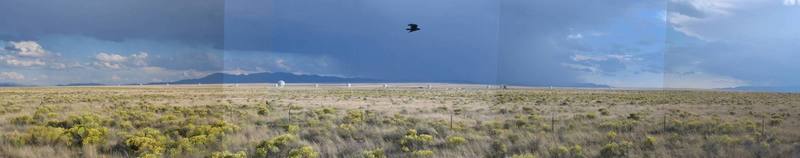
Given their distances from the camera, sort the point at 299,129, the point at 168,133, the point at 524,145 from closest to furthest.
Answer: the point at 524,145 → the point at 168,133 → the point at 299,129

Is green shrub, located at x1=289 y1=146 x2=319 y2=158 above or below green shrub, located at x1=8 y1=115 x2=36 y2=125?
below

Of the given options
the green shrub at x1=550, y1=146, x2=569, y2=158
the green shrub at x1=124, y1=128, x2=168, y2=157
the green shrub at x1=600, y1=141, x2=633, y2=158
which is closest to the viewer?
the green shrub at x1=124, y1=128, x2=168, y2=157

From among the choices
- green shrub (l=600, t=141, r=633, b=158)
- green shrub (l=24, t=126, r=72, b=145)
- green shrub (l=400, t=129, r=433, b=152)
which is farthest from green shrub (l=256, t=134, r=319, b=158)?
green shrub (l=600, t=141, r=633, b=158)

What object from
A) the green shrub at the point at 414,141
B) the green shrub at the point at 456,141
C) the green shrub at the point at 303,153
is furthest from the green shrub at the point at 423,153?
the green shrub at the point at 303,153

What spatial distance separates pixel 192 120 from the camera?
1282cm

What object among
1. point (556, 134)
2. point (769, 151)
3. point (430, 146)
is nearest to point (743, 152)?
point (769, 151)

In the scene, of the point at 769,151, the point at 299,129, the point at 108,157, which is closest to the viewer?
the point at 108,157

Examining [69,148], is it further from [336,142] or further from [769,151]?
[769,151]

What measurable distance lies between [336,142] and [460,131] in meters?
2.67

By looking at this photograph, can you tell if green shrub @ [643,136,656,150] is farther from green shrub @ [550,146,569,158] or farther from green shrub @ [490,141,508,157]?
green shrub @ [490,141,508,157]

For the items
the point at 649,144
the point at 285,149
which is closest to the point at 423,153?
the point at 285,149

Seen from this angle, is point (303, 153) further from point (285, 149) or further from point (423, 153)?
point (423, 153)

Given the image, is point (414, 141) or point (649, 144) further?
point (414, 141)

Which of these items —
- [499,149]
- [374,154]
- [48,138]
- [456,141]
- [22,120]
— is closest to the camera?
[374,154]
